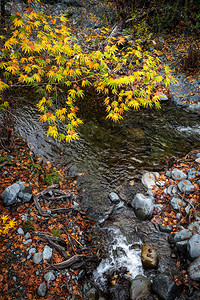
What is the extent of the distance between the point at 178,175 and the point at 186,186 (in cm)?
51

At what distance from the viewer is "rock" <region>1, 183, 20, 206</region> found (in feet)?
12.3

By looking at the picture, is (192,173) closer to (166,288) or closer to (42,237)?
(166,288)

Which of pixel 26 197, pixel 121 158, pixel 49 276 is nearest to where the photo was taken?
pixel 49 276

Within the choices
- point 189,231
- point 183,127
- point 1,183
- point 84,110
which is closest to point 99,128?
point 84,110

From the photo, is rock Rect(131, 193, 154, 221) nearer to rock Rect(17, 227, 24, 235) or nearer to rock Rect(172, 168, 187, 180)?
rock Rect(172, 168, 187, 180)

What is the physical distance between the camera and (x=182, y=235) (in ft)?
12.7

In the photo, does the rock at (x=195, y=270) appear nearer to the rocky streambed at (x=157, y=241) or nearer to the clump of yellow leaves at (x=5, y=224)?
the rocky streambed at (x=157, y=241)

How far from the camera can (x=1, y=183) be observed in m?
4.07

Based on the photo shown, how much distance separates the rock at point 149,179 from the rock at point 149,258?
5.96 feet

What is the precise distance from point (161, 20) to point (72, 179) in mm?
11989

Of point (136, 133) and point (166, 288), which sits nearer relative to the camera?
point (166, 288)

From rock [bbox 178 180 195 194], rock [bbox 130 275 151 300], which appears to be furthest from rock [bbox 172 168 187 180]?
rock [bbox 130 275 151 300]

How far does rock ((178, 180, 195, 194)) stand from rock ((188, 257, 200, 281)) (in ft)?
5.88

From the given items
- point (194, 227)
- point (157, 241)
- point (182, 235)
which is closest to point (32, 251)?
point (157, 241)
